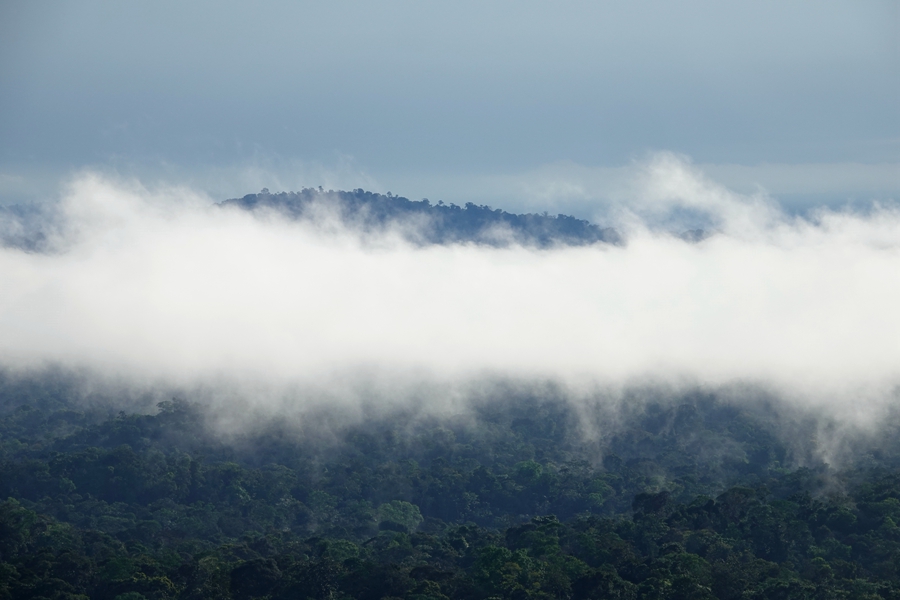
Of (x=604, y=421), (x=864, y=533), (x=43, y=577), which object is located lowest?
(x=43, y=577)

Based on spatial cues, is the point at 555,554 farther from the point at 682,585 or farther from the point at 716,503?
the point at 716,503

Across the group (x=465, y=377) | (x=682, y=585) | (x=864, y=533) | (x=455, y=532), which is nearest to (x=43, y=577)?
(x=455, y=532)

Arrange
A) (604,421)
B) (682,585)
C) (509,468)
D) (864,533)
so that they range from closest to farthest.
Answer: (682,585) < (864,533) < (509,468) < (604,421)

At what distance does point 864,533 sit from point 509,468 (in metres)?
49.5

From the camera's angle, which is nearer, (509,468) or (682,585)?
(682,585)

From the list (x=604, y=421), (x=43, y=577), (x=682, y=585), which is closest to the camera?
(x=682, y=585)

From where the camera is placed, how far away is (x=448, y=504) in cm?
9431

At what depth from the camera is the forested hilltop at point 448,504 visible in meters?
53.9

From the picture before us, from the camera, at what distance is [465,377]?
5891 inches

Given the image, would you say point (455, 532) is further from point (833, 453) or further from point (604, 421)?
point (604, 421)

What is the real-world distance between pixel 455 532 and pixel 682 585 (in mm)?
23117

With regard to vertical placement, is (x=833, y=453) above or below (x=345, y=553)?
above

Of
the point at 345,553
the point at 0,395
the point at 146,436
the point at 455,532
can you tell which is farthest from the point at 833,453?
the point at 0,395

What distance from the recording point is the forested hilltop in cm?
5391
